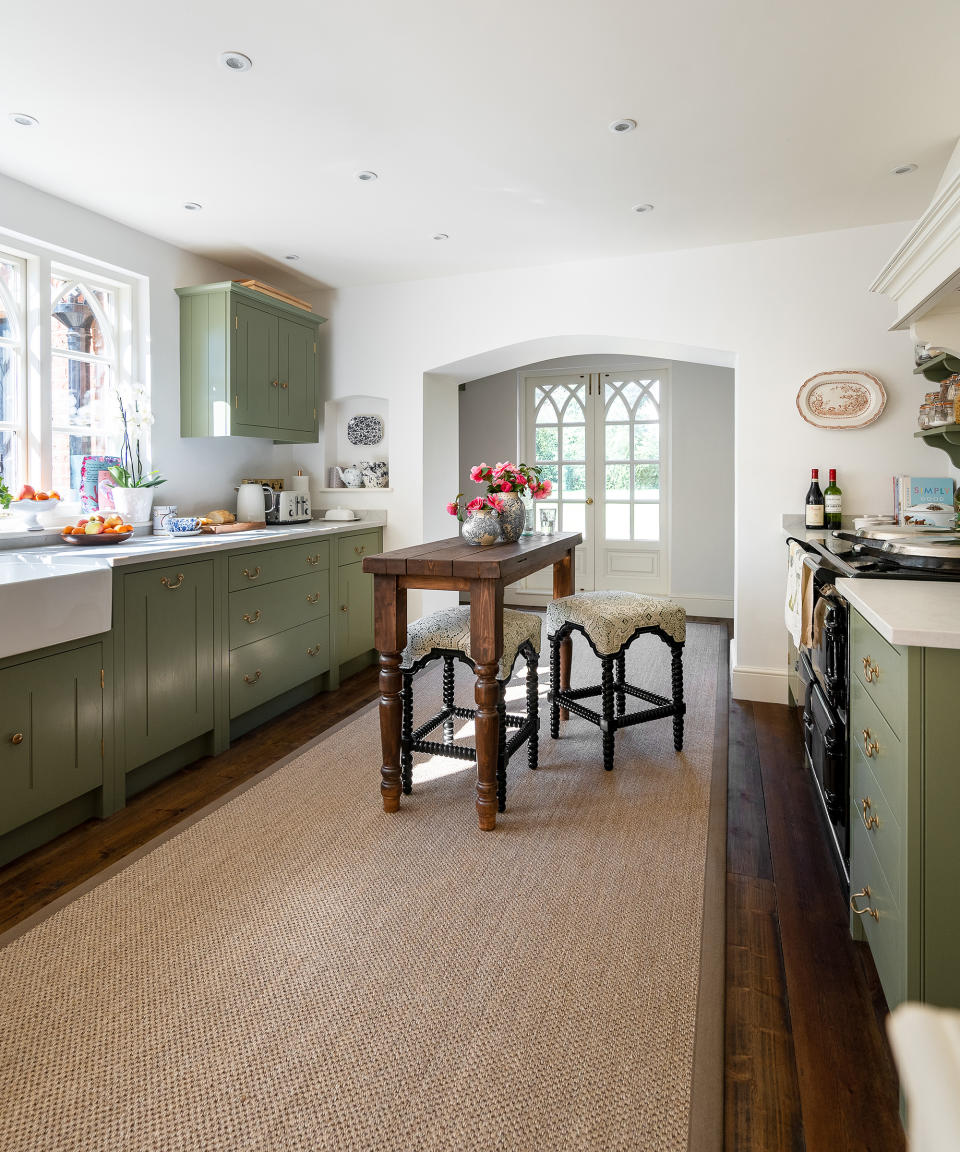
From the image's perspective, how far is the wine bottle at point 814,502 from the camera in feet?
11.6

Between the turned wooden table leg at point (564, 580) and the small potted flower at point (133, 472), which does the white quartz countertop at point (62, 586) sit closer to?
the small potted flower at point (133, 472)

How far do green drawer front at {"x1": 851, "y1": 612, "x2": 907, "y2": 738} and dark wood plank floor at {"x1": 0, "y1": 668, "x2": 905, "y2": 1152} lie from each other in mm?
674

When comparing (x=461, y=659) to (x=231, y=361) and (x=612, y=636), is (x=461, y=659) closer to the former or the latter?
(x=612, y=636)

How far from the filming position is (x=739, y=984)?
1.65 meters

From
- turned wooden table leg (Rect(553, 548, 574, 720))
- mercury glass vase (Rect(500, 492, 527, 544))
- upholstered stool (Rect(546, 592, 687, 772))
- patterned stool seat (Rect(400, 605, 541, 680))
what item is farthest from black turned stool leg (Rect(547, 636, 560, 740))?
mercury glass vase (Rect(500, 492, 527, 544))

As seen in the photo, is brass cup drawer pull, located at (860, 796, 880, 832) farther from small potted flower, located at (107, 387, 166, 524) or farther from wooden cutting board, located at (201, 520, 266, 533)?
small potted flower, located at (107, 387, 166, 524)

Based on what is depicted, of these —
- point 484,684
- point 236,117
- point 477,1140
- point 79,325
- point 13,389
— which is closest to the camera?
point 477,1140

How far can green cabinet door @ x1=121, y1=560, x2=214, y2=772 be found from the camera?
2648 millimetres

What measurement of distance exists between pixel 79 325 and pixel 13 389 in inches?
20.7

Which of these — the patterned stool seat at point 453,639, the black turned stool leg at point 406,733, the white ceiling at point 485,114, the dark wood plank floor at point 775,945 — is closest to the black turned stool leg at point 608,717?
the patterned stool seat at point 453,639

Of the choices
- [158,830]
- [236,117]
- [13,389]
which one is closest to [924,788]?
[158,830]

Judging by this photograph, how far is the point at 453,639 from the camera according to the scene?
2.53 metres

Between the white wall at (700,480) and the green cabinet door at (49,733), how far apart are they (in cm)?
493

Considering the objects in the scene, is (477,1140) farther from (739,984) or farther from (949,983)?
(949,983)
